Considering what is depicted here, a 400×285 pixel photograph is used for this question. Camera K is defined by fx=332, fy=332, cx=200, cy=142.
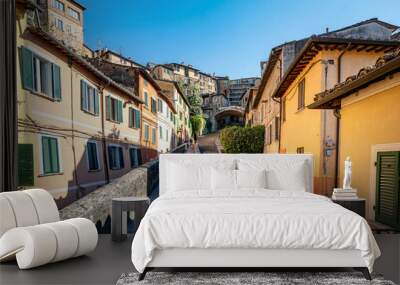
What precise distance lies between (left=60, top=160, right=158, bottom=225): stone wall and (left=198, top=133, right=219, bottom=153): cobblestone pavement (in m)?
0.70

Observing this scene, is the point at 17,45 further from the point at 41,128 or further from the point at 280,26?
the point at 280,26

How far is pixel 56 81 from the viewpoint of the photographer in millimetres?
4027

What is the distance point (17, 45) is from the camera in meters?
3.82

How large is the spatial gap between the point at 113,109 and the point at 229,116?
1.69 m

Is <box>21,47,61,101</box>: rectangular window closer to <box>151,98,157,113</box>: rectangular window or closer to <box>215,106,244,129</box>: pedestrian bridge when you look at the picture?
<box>151,98,157,113</box>: rectangular window

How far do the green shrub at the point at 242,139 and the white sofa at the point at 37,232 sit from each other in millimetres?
2249

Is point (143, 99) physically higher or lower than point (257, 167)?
Answer: higher

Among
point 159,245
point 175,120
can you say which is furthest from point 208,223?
point 175,120

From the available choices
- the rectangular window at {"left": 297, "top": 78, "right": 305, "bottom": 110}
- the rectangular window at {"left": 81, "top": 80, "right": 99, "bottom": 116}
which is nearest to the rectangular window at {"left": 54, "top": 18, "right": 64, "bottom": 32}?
the rectangular window at {"left": 81, "top": 80, "right": 99, "bottom": 116}

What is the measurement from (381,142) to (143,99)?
3.22 metres

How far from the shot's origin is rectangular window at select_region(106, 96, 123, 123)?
14.8 feet

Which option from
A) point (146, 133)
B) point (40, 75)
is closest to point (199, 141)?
point (146, 133)

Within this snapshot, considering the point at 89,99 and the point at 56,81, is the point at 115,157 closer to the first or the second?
the point at 89,99

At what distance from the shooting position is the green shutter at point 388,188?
3873mm
